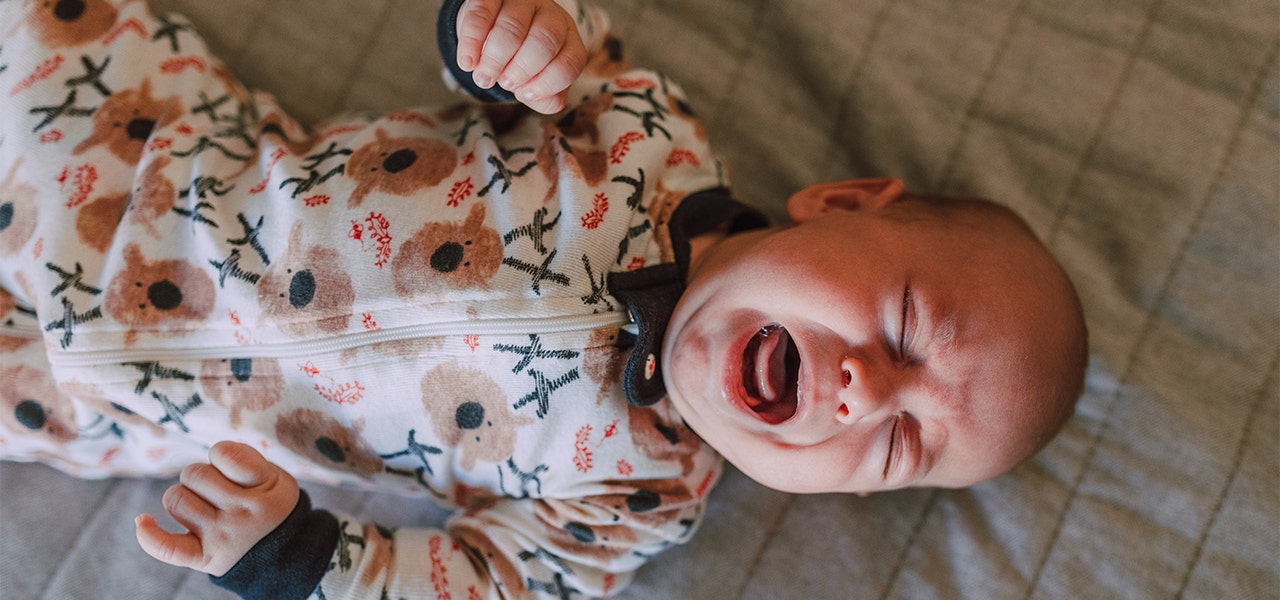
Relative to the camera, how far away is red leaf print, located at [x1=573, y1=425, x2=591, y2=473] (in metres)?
1.16

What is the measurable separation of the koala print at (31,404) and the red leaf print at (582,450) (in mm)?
681

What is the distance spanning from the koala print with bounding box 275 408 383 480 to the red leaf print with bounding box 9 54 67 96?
571mm

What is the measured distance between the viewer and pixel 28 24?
1.23 m

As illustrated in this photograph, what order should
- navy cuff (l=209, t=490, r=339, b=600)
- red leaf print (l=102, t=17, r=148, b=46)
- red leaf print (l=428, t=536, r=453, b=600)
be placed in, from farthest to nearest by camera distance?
1. red leaf print (l=102, t=17, r=148, b=46)
2. red leaf print (l=428, t=536, r=453, b=600)
3. navy cuff (l=209, t=490, r=339, b=600)

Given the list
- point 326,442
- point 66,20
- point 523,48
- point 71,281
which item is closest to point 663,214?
point 523,48

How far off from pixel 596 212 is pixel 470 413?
31 centimetres

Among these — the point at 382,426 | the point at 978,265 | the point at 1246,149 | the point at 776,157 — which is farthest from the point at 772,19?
the point at 382,426

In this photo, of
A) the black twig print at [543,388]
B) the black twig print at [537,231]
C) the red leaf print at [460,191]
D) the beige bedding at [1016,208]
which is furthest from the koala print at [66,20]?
the black twig print at [543,388]

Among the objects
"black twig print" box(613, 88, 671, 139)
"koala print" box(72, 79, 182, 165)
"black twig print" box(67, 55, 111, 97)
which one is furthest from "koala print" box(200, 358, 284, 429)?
"black twig print" box(613, 88, 671, 139)

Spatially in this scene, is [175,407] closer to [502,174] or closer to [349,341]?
[349,341]

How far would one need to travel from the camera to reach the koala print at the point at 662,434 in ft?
3.90

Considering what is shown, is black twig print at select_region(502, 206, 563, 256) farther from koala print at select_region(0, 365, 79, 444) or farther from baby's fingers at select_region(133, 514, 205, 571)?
koala print at select_region(0, 365, 79, 444)

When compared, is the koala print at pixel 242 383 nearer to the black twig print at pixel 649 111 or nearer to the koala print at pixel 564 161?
the koala print at pixel 564 161

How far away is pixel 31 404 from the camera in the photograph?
1.19 meters
